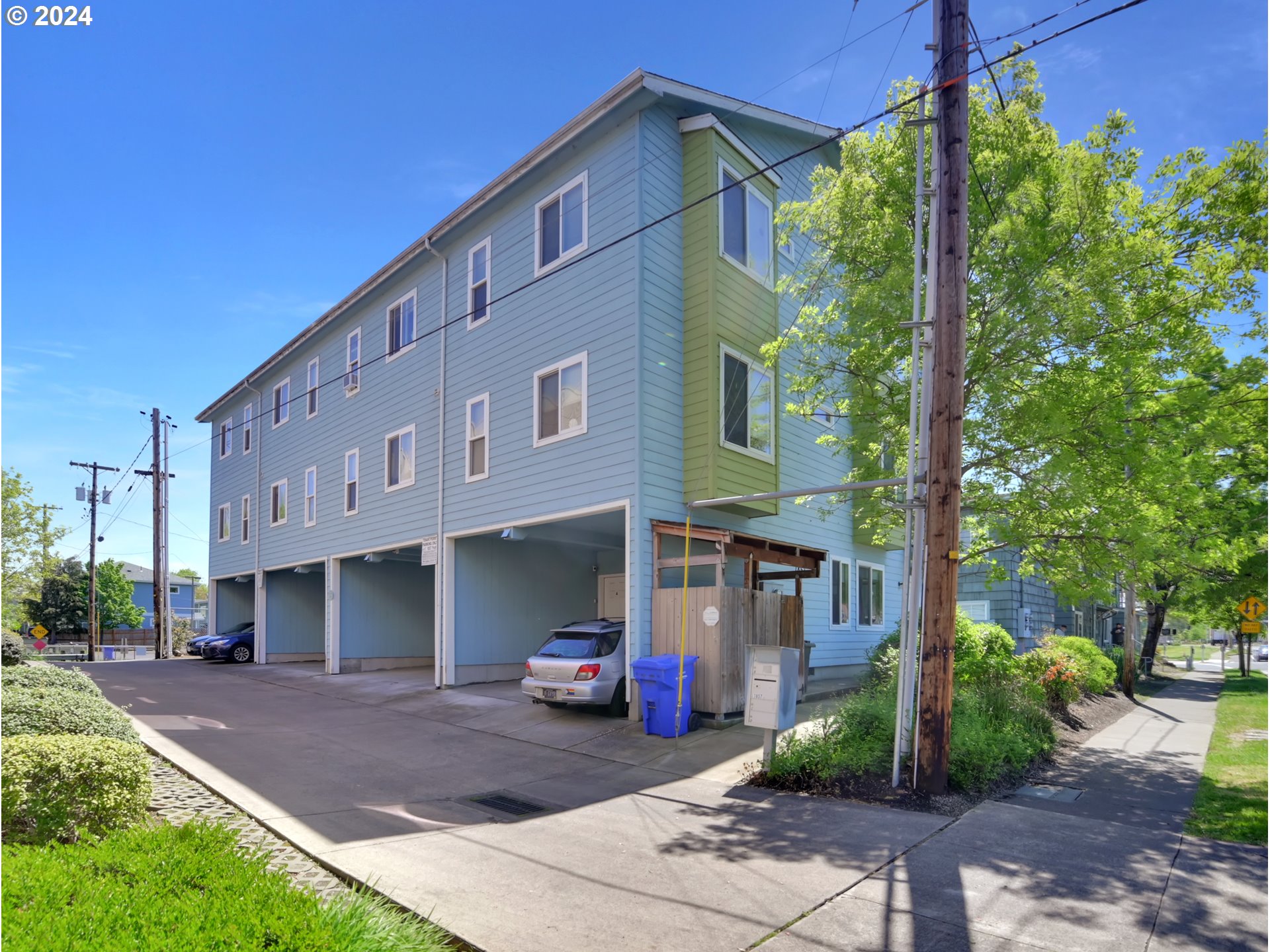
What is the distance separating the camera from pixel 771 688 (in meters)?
9.03

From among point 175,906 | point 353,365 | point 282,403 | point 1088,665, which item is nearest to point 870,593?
point 1088,665

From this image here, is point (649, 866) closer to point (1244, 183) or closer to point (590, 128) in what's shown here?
point (1244, 183)

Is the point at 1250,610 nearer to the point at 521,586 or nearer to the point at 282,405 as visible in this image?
the point at 521,586

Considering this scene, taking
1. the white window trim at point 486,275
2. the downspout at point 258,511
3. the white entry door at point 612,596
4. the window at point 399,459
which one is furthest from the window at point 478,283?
the downspout at point 258,511

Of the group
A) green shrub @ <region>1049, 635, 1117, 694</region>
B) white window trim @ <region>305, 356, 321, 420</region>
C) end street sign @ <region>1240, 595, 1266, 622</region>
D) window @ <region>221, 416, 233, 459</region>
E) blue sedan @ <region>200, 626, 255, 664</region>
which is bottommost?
blue sedan @ <region>200, 626, 255, 664</region>

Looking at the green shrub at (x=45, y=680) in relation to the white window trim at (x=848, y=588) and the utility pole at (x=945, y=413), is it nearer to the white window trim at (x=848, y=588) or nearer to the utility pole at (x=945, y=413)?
the utility pole at (x=945, y=413)

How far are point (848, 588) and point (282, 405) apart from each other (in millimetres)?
17353

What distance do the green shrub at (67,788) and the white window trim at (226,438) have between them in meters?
24.7

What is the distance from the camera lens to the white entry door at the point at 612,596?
771 inches

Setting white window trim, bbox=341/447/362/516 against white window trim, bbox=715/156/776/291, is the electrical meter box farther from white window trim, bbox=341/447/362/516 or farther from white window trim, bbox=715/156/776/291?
white window trim, bbox=341/447/362/516

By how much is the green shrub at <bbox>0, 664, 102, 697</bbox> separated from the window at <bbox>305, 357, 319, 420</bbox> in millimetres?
13616

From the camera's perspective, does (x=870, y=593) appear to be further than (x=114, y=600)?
No

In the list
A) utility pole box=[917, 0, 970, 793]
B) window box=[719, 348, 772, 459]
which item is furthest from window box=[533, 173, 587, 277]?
utility pole box=[917, 0, 970, 793]

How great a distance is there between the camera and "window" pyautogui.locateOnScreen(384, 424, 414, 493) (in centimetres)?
1859
